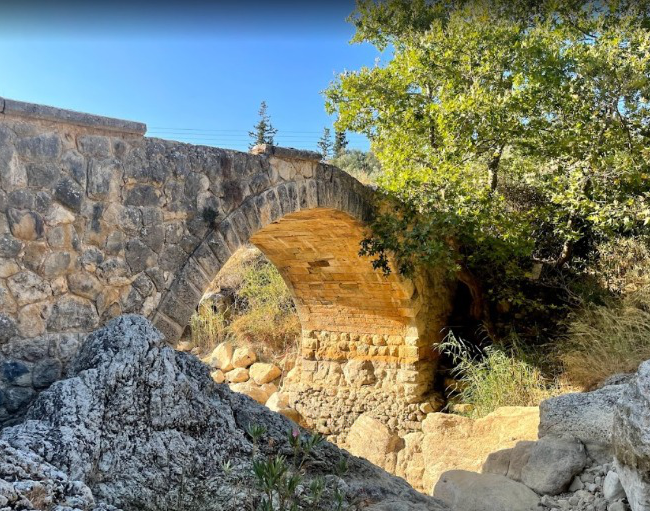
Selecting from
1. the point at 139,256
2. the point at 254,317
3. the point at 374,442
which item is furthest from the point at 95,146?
the point at 254,317

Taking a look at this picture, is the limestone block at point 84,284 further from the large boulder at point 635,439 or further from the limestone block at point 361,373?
the limestone block at point 361,373

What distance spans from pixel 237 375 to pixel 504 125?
6164mm

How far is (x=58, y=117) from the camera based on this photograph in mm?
3791

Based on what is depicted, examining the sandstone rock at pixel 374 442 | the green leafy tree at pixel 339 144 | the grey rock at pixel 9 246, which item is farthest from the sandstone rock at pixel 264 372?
the green leafy tree at pixel 339 144

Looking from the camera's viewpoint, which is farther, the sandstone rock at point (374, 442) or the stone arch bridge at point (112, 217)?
the sandstone rock at point (374, 442)

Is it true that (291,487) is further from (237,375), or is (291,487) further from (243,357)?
(243,357)

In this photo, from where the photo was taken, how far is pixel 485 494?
301 centimetres

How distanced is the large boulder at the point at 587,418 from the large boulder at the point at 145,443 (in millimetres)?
969

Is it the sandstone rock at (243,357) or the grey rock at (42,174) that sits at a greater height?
the grey rock at (42,174)

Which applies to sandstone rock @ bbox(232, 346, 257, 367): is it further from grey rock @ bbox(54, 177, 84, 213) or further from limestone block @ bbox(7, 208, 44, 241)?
limestone block @ bbox(7, 208, 44, 241)

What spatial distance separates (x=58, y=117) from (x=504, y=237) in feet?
16.1

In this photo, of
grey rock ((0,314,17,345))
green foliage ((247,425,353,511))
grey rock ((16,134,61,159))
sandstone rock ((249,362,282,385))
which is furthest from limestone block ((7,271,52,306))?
sandstone rock ((249,362,282,385))

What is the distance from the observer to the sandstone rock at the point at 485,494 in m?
2.92

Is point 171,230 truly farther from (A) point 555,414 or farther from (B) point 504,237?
(B) point 504,237
